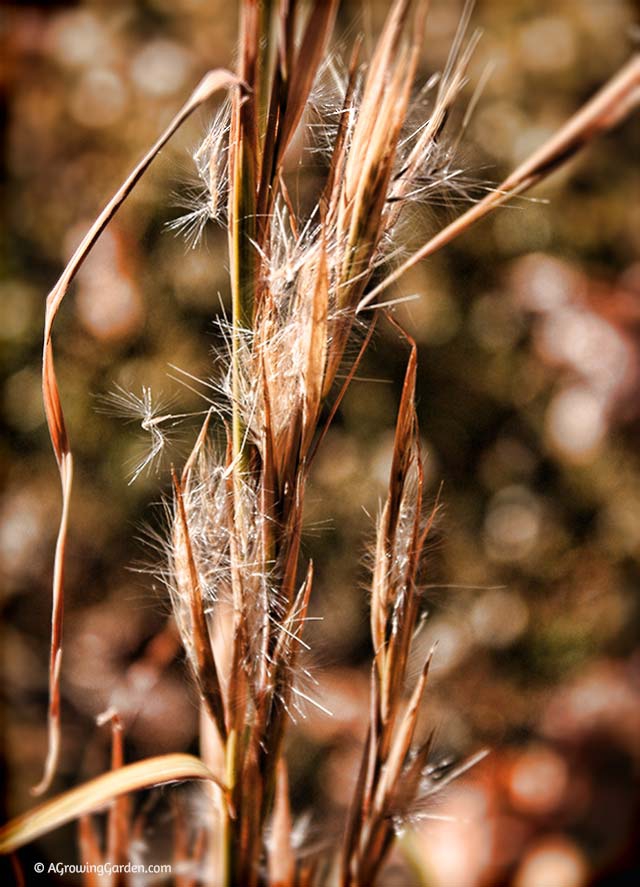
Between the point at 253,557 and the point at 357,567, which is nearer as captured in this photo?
the point at 253,557

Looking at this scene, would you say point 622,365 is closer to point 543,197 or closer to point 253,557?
point 543,197

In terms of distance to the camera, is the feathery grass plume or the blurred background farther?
the blurred background

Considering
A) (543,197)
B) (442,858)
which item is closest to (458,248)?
(543,197)

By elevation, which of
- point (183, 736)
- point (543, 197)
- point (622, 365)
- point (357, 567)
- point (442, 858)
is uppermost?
point (543, 197)

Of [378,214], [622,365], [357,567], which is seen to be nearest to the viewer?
[378,214]

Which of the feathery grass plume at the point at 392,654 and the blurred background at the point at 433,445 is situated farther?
the blurred background at the point at 433,445

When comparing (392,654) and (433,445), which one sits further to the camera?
(433,445)

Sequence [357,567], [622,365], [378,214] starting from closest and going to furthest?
1. [378,214]
2. [357,567]
3. [622,365]

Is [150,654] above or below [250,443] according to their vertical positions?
below
